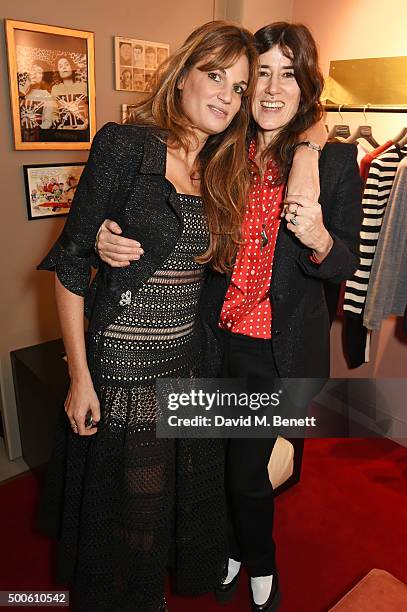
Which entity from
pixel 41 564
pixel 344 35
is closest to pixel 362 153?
pixel 344 35

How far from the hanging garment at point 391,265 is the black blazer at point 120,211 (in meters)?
1.57

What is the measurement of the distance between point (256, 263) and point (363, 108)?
1.70 meters

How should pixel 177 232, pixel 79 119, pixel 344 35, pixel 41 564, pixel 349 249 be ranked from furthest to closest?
pixel 344 35, pixel 79 119, pixel 41 564, pixel 349 249, pixel 177 232

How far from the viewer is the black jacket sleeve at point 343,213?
1428mm

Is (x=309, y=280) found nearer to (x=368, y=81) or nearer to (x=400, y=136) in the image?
(x=400, y=136)

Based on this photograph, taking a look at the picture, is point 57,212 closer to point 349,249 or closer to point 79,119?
point 79,119

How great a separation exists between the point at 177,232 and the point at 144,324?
255mm

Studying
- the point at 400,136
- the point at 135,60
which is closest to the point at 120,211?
the point at 135,60

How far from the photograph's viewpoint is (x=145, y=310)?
4.40 ft

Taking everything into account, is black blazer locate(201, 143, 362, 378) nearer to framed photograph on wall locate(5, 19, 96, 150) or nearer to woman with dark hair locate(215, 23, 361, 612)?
woman with dark hair locate(215, 23, 361, 612)

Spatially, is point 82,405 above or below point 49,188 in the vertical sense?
below

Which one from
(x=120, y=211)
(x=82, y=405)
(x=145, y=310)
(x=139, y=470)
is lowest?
(x=139, y=470)

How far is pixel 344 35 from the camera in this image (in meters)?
2.91

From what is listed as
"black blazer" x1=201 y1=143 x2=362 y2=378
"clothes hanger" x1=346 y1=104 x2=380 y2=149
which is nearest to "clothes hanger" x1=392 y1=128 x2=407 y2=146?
"clothes hanger" x1=346 y1=104 x2=380 y2=149
